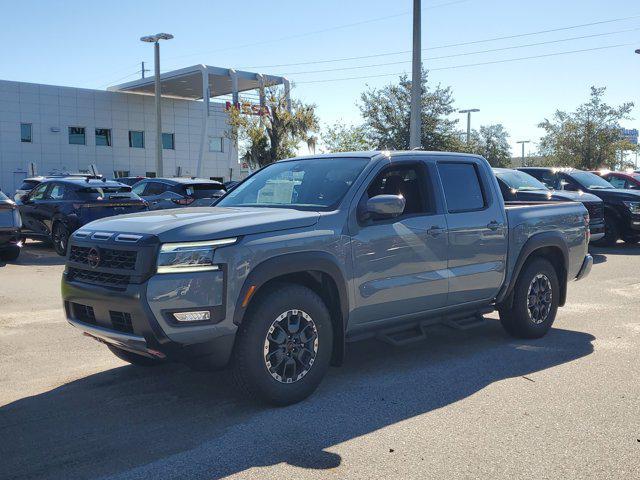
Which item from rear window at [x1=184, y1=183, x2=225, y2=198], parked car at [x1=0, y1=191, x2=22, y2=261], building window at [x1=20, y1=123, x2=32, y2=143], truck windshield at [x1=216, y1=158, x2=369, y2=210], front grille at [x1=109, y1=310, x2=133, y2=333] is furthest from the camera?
building window at [x1=20, y1=123, x2=32, y2=143]

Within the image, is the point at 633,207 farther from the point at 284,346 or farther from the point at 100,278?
the point at 100,278

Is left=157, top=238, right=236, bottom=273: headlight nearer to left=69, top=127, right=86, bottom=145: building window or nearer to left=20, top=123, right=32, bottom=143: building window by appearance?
left=20, top=123, right=32, bottom=143: building window

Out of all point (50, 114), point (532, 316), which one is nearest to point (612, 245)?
point (532, 316)

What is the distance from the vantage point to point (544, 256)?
7047mm

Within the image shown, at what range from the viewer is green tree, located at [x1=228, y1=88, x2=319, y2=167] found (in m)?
27.6

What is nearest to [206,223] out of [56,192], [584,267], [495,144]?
[584,267]

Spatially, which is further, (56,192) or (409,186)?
(56,192)

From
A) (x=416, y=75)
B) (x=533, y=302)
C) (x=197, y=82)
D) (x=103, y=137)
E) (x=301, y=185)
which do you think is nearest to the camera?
(x=301, y=185)

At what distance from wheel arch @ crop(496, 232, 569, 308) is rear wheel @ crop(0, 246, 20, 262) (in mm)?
9496

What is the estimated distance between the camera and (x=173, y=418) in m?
4.52

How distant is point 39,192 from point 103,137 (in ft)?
96.4

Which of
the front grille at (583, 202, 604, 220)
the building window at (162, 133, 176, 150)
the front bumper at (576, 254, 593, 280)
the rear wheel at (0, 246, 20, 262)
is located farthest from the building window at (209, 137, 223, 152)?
the front bumper at (576, 254, 593, 280)

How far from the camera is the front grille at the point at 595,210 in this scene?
14.1 m

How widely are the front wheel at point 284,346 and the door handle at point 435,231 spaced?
128 cm
